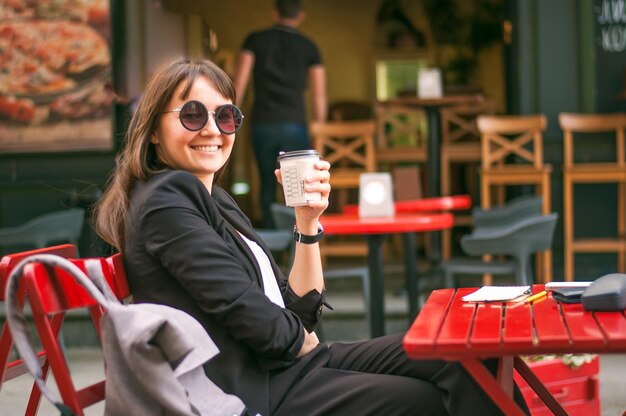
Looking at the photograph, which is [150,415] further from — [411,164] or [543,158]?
[411,164]

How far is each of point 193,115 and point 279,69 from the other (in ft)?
13.9

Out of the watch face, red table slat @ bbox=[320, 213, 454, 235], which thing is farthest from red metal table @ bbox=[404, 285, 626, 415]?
the watch face

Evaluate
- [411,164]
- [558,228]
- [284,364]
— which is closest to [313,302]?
[284,364]

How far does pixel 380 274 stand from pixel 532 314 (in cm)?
249

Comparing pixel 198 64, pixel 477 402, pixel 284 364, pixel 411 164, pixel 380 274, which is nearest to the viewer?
pixel 477 402

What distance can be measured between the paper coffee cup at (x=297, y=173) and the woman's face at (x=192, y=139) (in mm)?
239

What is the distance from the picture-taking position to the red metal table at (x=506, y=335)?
1827 mm

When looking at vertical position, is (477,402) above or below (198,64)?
below

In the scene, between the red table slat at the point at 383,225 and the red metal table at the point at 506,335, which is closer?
the red metal table at the point at 506,335

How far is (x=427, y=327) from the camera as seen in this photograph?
201 centimetres

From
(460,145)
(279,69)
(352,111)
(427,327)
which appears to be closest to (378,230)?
(427,327)

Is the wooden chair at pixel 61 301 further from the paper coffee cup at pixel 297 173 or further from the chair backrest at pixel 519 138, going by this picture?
the chair backrest at pixel 519 138

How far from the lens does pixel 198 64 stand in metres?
2.46

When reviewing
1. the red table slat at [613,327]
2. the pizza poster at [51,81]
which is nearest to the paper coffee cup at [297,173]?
the red table slat at [613,327]
